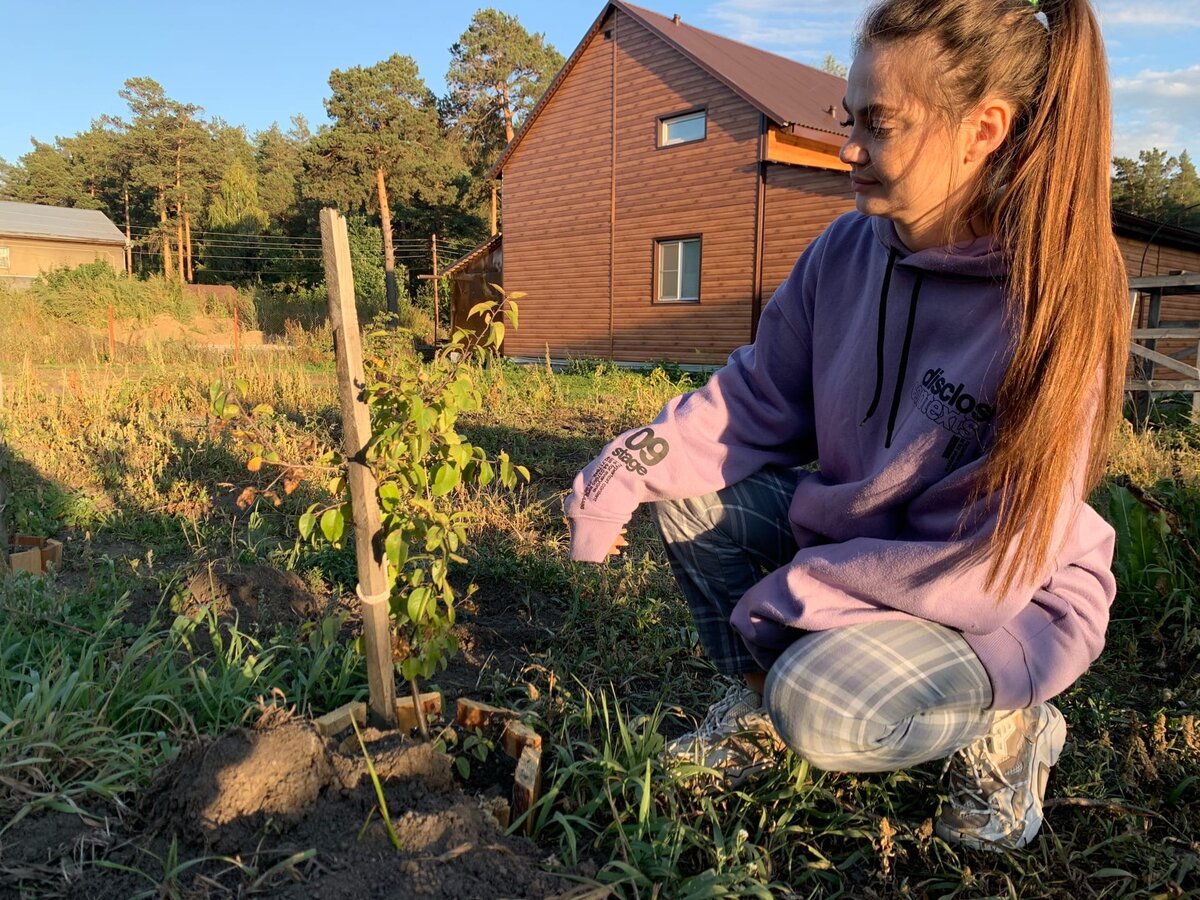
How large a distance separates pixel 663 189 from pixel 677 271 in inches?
63.6

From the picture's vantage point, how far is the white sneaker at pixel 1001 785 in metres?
1.55

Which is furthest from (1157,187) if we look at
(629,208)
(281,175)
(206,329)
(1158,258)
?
(281,175)

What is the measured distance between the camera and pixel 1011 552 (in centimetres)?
136

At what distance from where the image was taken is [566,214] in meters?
17.2

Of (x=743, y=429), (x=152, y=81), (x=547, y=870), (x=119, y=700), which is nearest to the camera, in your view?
(x=547, y=870)

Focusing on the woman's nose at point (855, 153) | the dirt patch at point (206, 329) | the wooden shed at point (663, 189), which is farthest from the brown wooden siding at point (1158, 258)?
the dirt patch at point (206, 329)

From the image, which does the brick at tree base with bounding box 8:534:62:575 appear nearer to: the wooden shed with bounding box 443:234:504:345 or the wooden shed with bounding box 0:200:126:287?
the wooden shed with bounding box 443:234:504:345

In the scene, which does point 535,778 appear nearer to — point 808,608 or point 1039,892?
point 808,608

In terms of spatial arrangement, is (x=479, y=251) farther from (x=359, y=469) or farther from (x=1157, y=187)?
(x=1157, y=187)

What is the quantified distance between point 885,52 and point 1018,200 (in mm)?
364

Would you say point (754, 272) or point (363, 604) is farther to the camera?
point (754, 272)

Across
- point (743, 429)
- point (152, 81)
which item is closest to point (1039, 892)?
point (743, 429)

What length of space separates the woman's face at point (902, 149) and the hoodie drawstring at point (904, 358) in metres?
0.10

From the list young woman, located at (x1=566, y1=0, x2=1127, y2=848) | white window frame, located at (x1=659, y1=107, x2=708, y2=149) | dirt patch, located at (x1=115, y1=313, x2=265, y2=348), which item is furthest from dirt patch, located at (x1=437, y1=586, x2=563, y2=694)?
dirt patch, located at (x1=115, y1=313, x2=265, y2=348)
